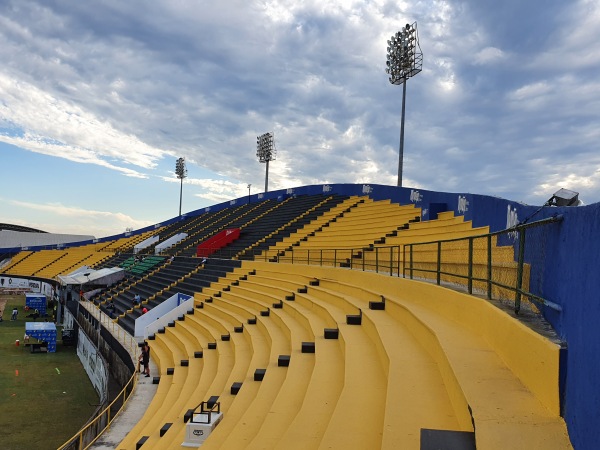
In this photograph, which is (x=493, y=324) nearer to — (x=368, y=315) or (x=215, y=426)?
(x=368, y=315)

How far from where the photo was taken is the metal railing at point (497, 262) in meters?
4.51

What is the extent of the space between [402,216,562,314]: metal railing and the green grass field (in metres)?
9.42

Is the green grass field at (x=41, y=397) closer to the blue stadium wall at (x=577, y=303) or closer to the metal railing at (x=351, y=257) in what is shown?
the metal railing at (x=351, y=257)

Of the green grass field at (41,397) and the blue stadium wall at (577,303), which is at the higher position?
the blue stadium wall at (577,303)

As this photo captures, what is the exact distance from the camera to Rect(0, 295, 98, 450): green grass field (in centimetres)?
1171

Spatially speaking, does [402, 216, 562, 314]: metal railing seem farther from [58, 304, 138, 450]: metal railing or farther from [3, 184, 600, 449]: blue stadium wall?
[58, 304, 138, 450]: metal railing

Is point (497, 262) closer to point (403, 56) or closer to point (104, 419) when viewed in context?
point (104, 419)

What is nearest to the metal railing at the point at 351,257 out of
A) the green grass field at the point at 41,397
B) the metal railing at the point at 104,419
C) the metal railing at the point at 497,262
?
the metal railing at the point at 497,262

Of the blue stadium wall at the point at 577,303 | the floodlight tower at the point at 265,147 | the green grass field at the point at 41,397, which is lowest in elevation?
the green grass field at the point at 41,397

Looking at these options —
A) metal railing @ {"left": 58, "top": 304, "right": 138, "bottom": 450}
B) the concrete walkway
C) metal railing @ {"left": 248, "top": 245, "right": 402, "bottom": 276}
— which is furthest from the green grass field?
metal railing @ {"left": 248, "top": 245, "right": 402, "bottom": 276}

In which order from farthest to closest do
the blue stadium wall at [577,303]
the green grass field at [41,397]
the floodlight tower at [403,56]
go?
1. the floodlight tower at [403,56]
2. the green grass field at [41,397]
3. the blue stadium wall at [577,303]

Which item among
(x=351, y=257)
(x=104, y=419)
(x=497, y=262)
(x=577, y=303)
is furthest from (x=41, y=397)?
(x=577, y=303)

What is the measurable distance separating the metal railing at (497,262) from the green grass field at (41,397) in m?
9.42

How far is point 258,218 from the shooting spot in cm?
3291
